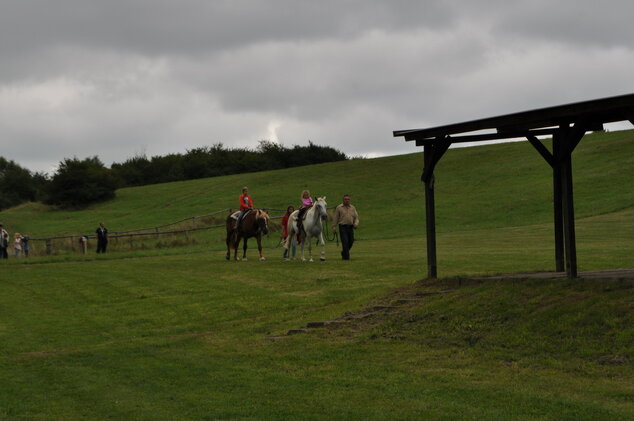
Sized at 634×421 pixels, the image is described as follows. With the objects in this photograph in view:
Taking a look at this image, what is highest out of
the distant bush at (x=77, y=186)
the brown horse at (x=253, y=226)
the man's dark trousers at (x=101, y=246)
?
the distant bush at (x=77, y=186)

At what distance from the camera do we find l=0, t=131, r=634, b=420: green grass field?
1052 centimetres

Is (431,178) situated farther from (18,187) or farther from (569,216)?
(18,187)

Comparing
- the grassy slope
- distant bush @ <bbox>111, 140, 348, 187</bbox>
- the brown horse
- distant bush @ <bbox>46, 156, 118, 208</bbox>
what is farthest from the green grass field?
distant bush @ <bbox>111, 140, 348, 187</bbox>

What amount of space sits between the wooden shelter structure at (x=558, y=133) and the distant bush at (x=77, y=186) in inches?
2781

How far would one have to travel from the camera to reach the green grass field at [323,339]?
10523 mm

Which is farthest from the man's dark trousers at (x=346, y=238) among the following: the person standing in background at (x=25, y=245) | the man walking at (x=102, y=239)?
the person standing in background at (x=25, y=245)

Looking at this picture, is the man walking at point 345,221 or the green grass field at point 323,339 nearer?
the green grass field at point 323,339

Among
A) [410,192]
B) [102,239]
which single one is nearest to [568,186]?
[102,239]

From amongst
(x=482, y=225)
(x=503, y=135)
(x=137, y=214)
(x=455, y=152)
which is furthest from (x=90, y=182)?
(x=503, y=135)

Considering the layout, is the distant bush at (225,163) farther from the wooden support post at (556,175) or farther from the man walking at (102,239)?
the wooden support post at (556,175)

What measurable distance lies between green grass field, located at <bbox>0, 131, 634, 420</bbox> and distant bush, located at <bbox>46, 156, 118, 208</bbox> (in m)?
53.3

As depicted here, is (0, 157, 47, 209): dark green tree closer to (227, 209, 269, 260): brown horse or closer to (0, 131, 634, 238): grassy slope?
(0, 131, 634, 238): grassy slope

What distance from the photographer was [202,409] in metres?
10.5

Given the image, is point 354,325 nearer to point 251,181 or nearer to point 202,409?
point 202,409
